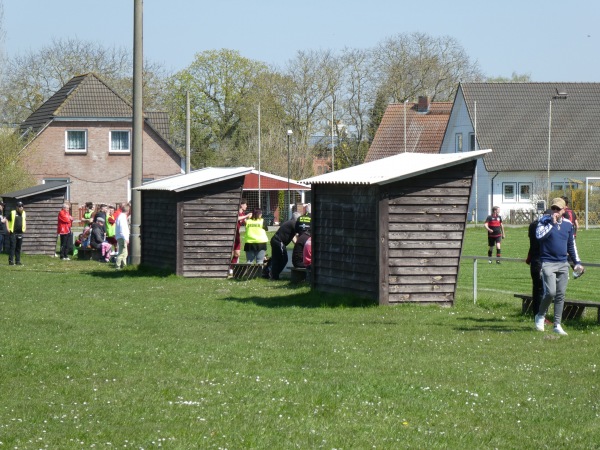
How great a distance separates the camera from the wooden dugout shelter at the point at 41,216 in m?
33.6

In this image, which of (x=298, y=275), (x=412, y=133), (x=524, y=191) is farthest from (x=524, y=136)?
(x=298, y=275)

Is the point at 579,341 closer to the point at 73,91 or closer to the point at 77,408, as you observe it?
the point at 77,408

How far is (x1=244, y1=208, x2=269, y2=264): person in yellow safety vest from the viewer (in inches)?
964

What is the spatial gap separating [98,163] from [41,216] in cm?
3159

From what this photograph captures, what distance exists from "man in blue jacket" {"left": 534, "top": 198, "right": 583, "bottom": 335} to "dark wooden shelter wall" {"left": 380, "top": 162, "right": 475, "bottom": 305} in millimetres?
2979

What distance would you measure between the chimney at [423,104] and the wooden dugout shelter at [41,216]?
4579 centimetres

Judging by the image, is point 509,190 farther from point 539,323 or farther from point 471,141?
point 539,323

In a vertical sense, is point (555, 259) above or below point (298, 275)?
above

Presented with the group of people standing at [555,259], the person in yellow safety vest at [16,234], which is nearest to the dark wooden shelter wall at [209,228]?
the person in yellow safety vest at [16,234]

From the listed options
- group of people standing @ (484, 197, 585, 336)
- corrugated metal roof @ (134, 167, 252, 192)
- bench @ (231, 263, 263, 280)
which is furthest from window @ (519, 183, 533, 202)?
group of people standing @ (484, 197, 585, 336)

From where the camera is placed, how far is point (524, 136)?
2680 inches

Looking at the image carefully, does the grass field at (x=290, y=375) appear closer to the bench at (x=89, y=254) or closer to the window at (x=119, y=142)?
the bench at (x=89, y=254)

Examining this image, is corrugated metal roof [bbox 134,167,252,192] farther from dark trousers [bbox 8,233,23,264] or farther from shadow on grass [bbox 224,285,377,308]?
dark trousers [bbox 8,233,23,264]

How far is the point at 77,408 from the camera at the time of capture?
8672 mm
